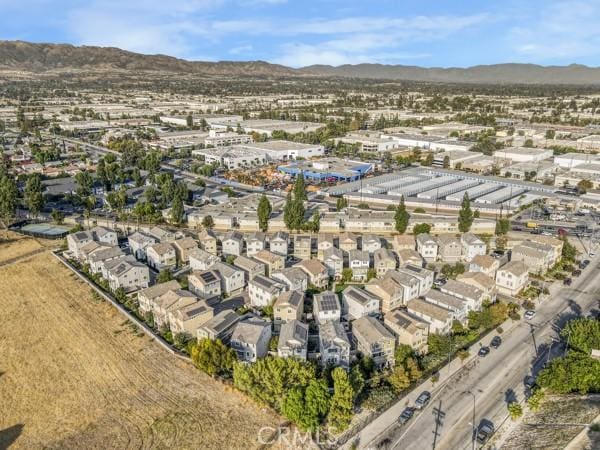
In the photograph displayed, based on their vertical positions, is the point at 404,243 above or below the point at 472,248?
above

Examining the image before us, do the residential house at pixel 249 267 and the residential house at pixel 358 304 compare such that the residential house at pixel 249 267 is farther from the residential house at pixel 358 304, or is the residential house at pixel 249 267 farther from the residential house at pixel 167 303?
the residential house at pixel 358 304

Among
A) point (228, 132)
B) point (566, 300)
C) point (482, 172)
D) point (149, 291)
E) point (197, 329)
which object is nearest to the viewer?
point (197, 329)

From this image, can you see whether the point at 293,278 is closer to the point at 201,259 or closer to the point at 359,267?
the point at 359,267

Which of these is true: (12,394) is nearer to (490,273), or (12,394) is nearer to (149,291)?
(149,291)

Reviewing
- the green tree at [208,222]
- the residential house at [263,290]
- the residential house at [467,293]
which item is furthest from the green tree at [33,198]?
the residential house at [467,293]

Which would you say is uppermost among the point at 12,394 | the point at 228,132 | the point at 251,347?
the point at 228,132

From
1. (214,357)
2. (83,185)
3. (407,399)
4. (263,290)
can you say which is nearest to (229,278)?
(263,290)

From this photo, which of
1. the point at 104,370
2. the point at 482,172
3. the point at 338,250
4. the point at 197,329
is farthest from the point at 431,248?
the point at 482,172
